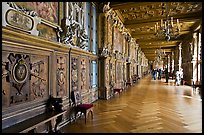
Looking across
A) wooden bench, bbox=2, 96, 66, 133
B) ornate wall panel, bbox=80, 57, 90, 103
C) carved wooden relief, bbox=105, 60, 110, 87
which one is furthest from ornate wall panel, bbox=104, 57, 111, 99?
wooden bench, bbox=2, 96, 66, 133

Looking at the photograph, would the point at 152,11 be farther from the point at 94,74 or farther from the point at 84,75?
the point at 84,75

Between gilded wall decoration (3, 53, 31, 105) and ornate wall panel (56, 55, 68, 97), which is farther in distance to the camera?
ornate wall panel (56, 55, 68, 97)

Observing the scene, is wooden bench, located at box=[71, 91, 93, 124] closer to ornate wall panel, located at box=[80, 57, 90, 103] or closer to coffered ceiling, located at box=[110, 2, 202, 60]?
ornate wall panel, located at box=[80, 57, 90, 103]

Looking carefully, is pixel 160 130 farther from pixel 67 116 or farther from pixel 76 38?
pixel 76 38

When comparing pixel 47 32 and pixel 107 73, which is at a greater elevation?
pixel 47 32

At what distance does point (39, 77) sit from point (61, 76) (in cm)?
89

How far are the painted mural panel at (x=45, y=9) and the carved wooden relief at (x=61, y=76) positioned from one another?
3.20 ft

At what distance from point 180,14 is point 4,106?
10758mm

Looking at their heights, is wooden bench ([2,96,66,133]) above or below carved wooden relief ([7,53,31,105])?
below

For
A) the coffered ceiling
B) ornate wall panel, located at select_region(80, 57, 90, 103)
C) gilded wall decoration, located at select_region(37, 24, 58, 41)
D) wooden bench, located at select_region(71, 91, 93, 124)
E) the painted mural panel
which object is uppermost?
the coffered ceiling

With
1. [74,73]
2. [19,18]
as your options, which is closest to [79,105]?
[74,73]

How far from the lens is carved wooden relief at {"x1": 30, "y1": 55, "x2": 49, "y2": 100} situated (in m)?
3.66

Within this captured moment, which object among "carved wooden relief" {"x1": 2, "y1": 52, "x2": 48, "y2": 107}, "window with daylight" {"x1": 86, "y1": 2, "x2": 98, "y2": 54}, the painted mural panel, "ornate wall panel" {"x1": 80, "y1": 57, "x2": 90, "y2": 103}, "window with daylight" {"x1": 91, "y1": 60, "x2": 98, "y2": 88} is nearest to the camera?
"carved wooden relief" {"x1": 2, "y1": 52, "x2": 48, "y2": 107}

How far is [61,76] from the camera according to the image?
185 inches
